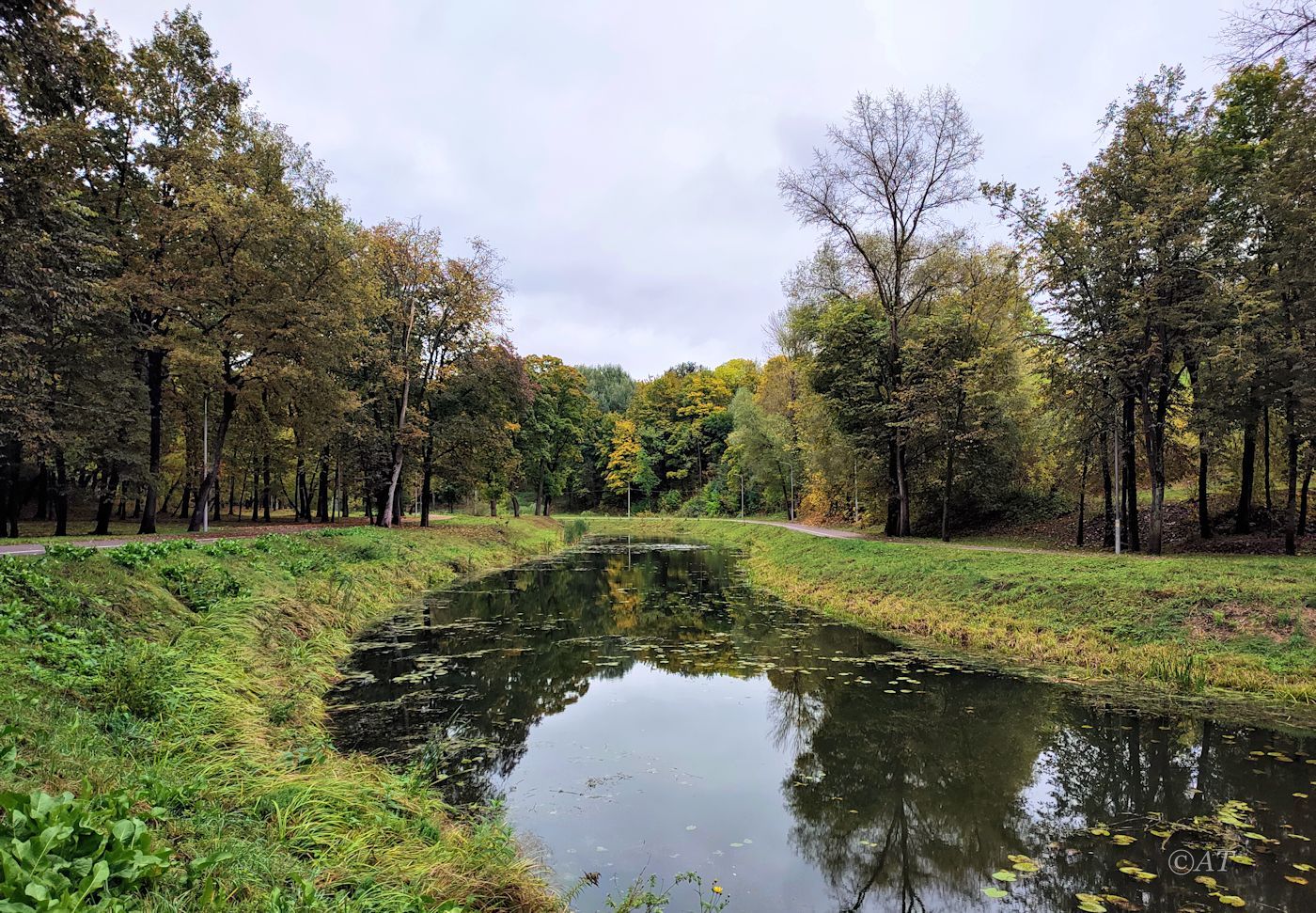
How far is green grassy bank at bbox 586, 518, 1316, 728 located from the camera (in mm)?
8617

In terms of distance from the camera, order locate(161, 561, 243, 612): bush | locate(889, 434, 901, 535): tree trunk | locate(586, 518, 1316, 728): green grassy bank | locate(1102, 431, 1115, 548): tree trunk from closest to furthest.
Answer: locate(586, 518, 1316, 728): green grassy bank < locate(161, 561, 243, 612): bush < locate(1102, 431, 1115, 548): tree trunk < locate(889, 434, 901, 535): tree trunk

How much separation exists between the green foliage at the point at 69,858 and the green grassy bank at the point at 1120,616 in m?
11.1

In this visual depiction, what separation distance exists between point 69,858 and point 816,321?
75.6ft

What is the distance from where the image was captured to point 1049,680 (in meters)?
9.37

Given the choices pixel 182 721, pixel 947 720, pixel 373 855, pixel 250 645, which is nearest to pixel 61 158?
pixel 250 645

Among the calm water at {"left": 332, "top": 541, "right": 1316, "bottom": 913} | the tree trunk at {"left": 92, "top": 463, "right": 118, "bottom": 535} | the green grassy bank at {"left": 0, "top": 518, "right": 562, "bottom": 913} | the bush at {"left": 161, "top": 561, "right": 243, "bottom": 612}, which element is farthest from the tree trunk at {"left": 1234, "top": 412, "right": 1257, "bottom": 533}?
the tree trunk at {"left": 92, "top": 463, "right": 118, "bottom": 535}

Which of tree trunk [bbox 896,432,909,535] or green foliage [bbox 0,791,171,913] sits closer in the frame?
green foliage [bbox 0,791,171,913]

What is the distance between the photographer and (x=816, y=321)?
22.9m

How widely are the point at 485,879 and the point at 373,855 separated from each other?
0.75 metres

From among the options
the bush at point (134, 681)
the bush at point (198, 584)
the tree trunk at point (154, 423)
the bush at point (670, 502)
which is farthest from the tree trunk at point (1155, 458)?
the bush at point (670, 502)

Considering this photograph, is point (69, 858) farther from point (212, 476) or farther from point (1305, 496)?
point (1305, 496)

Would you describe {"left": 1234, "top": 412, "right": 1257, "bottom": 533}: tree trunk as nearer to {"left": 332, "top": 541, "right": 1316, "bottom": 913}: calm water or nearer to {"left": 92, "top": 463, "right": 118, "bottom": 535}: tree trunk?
{"left": 332, "top": 541, "right": 1316, "bottom": 913}: calm water

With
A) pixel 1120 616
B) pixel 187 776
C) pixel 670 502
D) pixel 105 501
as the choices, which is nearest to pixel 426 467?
pixel 105 501

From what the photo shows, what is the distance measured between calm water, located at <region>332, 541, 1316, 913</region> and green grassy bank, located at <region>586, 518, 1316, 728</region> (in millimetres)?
1353
